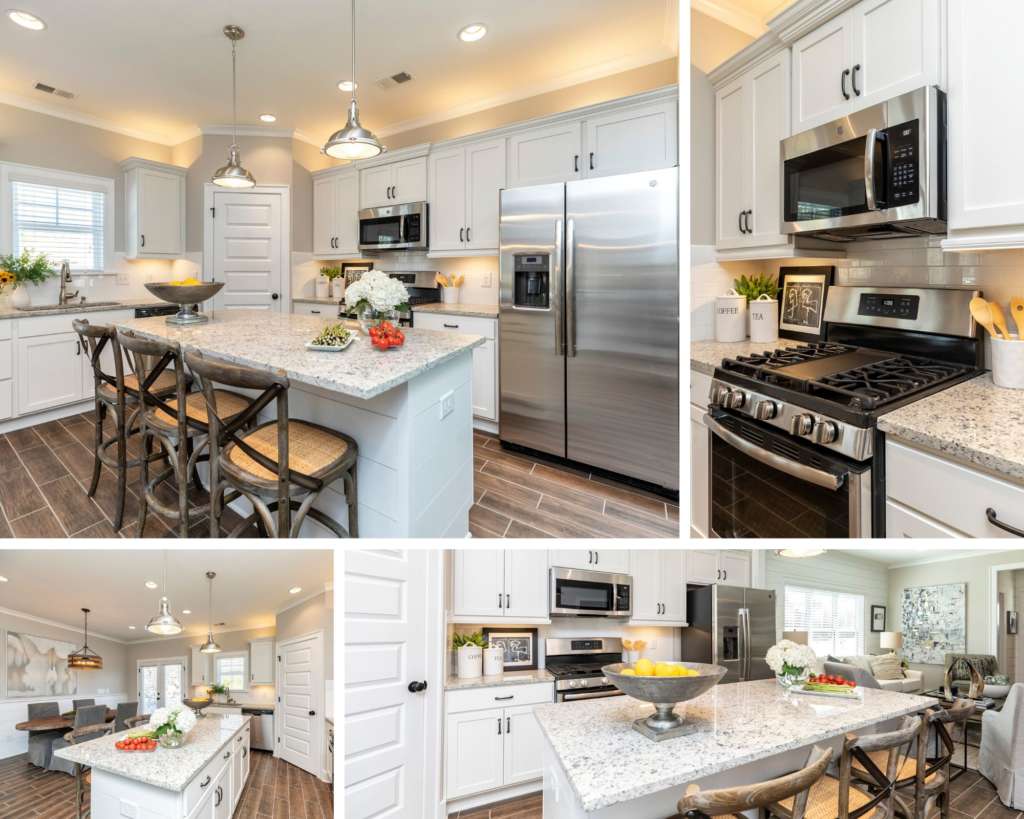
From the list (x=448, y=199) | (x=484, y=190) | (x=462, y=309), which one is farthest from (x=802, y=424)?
(x=448, y=199)

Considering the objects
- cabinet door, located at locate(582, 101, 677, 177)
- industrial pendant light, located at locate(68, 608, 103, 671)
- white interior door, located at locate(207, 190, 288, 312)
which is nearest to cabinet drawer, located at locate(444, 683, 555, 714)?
industrial pendant light, located at locate(68, 608, 103, 671)

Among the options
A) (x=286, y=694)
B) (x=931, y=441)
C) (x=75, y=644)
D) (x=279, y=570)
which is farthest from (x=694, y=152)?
(x=75, y=644)

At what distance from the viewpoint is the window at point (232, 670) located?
2404 millimetres

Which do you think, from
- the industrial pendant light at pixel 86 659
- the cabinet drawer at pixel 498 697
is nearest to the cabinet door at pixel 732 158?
the cabinet drawer at pixel 498 697

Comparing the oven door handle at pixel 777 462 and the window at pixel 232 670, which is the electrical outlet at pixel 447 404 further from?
the window at pixel 232 670

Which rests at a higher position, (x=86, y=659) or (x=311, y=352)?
(x=311, y=352)

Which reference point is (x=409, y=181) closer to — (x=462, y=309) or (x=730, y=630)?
(x=462, y=309)

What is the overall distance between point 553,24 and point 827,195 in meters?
2.12

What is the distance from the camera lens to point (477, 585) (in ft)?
9.24

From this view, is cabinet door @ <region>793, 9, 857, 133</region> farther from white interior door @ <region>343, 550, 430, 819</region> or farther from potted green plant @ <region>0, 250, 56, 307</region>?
potted green plant @ <region>0, 250, 56, 307</region>

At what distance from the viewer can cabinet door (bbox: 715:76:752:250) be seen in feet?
9.73

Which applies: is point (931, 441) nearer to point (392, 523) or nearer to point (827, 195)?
point (827, 195)

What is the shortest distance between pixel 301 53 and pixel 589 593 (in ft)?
12.2

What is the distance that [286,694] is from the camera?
2.34 m
